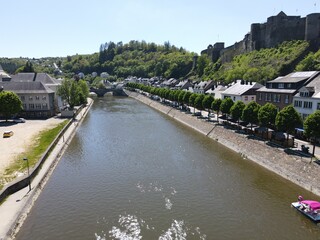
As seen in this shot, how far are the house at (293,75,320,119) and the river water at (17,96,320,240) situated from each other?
1317 centimetres

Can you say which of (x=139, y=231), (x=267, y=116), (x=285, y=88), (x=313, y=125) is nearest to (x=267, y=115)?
(x=267, y=116)

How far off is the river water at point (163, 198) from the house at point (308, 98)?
43.2ft

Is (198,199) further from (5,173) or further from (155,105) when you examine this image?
(155,105)

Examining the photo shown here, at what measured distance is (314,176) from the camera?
2773 cm

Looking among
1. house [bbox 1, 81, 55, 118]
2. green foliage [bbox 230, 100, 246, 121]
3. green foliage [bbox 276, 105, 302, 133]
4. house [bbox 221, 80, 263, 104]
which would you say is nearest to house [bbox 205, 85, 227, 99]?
house [bbox 221, 80, 263, 104]

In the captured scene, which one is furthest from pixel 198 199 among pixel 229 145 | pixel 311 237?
pixel 229 145

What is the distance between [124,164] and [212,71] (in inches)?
4029

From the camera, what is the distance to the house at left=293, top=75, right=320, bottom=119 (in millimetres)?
41641

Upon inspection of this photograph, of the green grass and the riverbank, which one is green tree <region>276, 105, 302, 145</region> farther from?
the green grass

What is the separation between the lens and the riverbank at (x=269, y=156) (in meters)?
28.3

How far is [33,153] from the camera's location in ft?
124

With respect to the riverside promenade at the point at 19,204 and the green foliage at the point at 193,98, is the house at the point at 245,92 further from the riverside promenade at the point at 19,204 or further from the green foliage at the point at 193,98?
the riverside promenade at the point at 19,204

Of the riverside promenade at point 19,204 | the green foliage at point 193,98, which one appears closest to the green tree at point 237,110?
the green foliage at point 193,98

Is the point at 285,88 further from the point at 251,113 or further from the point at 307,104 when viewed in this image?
the point at 251,113
